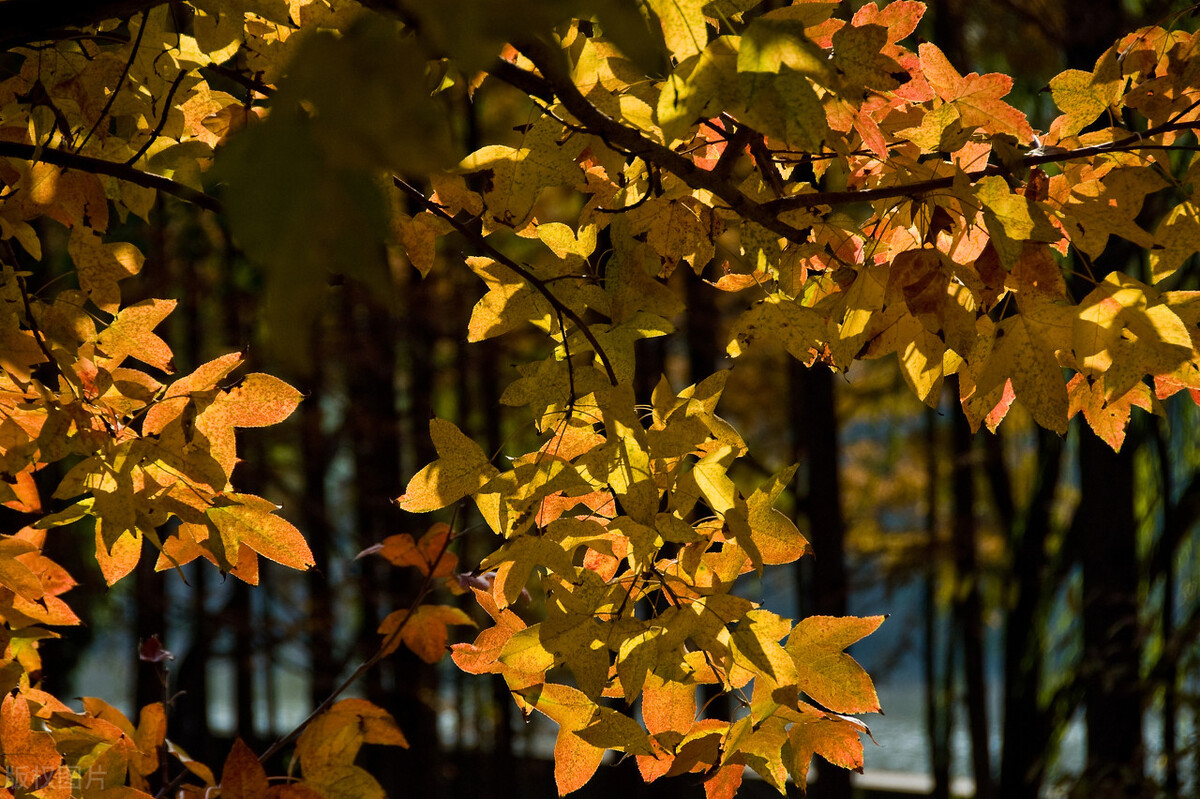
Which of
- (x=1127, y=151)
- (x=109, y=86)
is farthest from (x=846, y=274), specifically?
(x=109, y=86)

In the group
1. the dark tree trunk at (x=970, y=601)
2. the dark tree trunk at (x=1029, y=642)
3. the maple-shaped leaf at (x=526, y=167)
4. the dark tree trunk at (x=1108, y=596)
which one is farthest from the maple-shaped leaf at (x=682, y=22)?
the dark tree trunk at (x=970, y=601)

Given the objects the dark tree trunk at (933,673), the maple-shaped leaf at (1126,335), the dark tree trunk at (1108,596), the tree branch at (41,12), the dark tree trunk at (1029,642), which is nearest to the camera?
the tree branch at (41,12)

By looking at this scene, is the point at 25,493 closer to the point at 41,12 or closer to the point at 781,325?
the point at 41,12

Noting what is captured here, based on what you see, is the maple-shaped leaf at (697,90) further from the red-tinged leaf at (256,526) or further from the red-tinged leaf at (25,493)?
the red-tinged leaf at (25,493)

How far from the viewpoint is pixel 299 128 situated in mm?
342

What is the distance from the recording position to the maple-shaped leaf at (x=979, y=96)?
0.81m

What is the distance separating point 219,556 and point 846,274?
564 millimetres

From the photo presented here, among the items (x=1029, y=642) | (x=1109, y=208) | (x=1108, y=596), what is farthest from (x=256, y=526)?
(x=1029, y=642)

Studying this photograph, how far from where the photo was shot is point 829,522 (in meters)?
2.61

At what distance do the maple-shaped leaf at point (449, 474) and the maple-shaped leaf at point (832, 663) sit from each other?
0.91ft

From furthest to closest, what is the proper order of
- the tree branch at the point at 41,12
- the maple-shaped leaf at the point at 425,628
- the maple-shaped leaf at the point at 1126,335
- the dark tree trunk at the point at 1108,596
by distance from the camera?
1. the dark tree trunk at the point at 1108,596
2. the maple-shaped leaf at the point at 425,628
3. the maple-shaped leaf at the point at 1126,335
4. the tree branch at the point at 41,12

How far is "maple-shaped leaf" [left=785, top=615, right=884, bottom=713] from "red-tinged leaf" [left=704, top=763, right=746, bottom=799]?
9 centimetres

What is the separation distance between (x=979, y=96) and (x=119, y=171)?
707 millimetres

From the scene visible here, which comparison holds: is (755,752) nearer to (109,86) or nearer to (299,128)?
(299,128)
